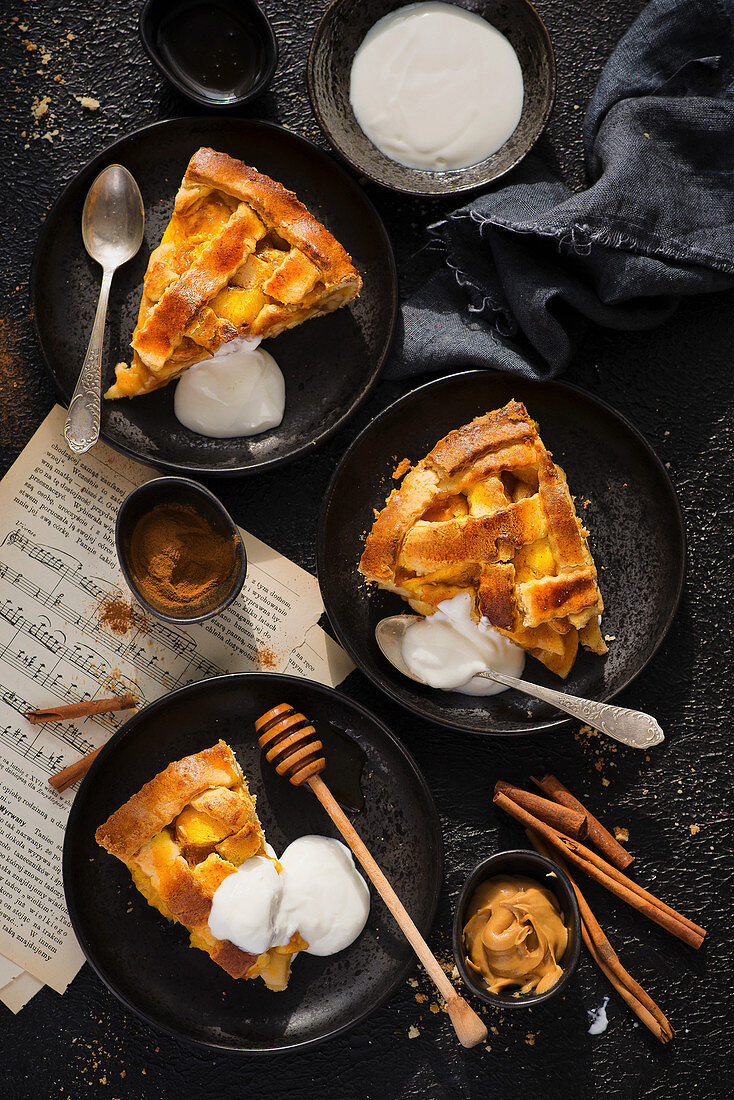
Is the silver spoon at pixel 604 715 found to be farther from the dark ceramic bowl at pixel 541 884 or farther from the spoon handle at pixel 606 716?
the dark ceramic bowl at pixel 541 884

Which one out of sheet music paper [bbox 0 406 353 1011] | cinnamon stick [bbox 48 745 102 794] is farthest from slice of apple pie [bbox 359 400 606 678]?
cinnamon stick [bbox 48 745 102 794]

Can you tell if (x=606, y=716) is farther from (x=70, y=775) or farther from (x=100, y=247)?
(x=100, y=247)

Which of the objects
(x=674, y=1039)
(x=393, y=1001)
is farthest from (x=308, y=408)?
(x=674, y=1039)

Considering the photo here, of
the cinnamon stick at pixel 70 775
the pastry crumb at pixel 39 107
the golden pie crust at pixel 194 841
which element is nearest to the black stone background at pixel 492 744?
the pastry crumb at pixel 39 107

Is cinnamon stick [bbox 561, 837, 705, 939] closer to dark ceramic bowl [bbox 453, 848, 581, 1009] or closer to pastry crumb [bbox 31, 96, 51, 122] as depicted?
dark ceramic bowl [bbox 453, 848, 581, 1009]

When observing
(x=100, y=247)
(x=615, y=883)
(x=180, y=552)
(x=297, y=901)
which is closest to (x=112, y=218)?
(x=100, y=247)
